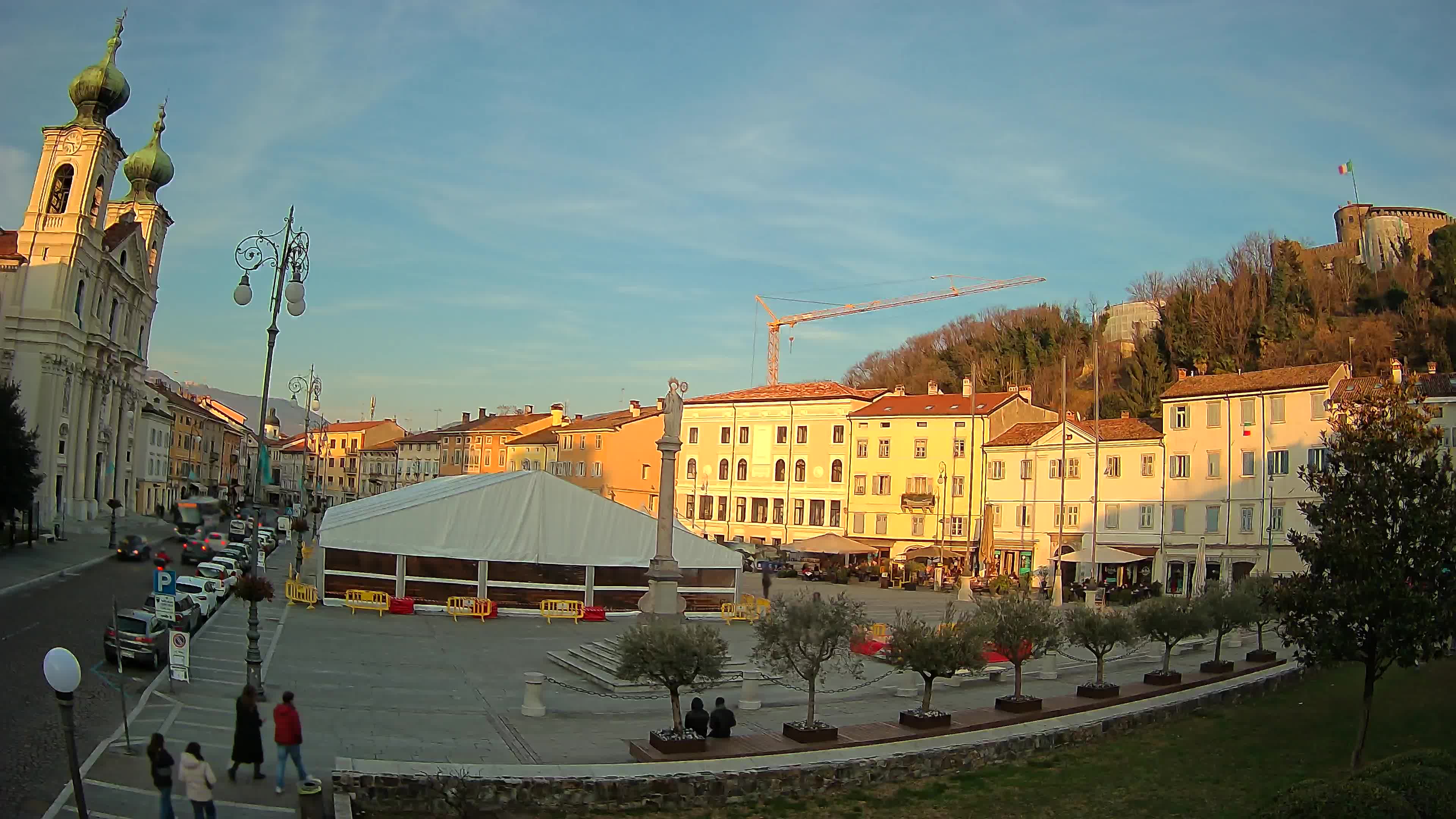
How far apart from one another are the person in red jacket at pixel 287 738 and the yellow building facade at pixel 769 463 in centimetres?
5555

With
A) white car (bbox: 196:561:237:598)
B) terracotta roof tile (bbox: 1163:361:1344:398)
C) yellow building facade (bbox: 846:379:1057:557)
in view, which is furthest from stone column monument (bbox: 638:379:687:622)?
yellow building facade (bbox: 846:379:1057:557)

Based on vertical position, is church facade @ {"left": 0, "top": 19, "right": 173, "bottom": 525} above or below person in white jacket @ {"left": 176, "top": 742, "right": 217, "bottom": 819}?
above

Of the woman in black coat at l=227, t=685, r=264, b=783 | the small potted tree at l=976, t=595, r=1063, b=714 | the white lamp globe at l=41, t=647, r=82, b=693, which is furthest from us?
the small potted tree at l=976, t=595, r=1063, b=714

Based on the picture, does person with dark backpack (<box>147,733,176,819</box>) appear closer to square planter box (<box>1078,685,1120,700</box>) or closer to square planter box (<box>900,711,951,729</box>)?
square planter box (<box>900,711,951,729</box>)

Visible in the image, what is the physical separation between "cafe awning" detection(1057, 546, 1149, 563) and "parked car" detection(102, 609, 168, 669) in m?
38.9

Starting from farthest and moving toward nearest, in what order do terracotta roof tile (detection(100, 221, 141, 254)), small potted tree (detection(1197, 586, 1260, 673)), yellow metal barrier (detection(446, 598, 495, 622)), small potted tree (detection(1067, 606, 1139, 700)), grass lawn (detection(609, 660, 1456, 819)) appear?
terracotta roof tile (detection(100, 221, 141, 254)), yellow metal barrier (detection(446, 598, 495, 622)), small potted tree (detection(1197, 586, 1260, 673)), small potted tree (detection(1067, 606, 1139, 700)), grass lawn (detection(609, 660, 1456, 819))

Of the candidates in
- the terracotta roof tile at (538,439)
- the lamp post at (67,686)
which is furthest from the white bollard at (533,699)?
the terracotta roof tile at (538,439)

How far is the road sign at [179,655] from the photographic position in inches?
757

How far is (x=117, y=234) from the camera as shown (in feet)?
242

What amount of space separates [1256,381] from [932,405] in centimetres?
2036

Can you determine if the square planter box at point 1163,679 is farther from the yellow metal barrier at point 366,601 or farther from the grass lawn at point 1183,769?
the yellow metal barrier at point 366,601

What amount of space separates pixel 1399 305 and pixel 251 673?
87.5 meters

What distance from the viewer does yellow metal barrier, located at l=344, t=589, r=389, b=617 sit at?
111ft

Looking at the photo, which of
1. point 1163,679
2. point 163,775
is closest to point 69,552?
point 163,775
